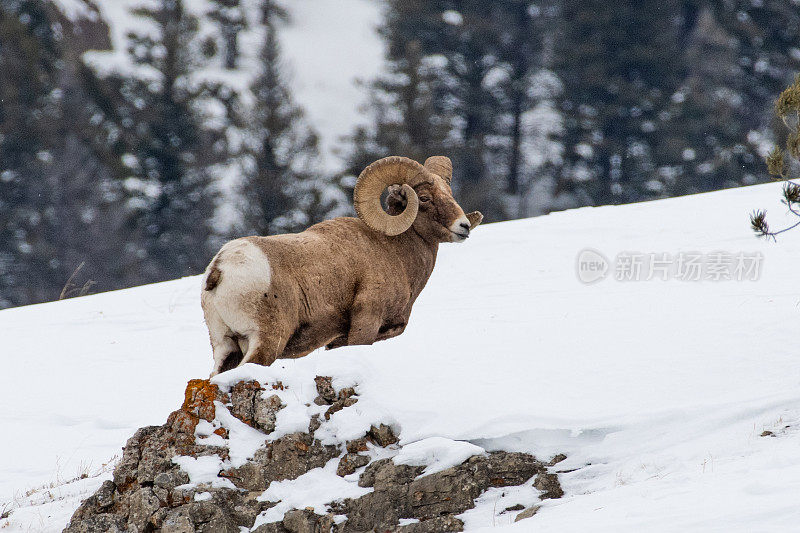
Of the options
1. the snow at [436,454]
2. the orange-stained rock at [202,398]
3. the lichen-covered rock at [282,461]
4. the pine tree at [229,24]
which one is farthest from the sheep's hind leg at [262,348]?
the pine tree at [229,24]

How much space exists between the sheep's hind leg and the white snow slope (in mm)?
221

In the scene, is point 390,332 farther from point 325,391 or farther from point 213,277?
point 213,277

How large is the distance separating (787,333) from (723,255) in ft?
16.3

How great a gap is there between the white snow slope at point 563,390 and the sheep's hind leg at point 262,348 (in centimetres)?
22

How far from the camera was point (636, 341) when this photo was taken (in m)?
7.54

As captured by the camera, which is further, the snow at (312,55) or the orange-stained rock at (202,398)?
the snow at (312,55)

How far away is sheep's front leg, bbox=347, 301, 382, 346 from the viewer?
6875 mm

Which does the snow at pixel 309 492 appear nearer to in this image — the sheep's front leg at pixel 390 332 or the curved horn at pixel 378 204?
the sheep's front leg at pixel 390 332

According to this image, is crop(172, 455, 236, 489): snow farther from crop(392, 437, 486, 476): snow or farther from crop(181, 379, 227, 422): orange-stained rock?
crop(392, 437, 486, 476): snow

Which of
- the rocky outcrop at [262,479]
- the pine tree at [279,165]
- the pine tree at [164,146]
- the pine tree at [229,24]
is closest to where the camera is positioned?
the rocky outcrop at [262,479]

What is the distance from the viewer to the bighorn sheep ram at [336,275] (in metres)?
6.29

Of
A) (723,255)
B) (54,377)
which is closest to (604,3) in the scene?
(723,255)

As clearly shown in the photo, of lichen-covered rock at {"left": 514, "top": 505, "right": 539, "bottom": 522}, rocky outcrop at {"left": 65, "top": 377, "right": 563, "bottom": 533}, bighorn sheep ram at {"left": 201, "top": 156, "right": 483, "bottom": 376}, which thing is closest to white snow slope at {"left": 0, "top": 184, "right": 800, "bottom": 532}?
A: lichen-covered rock at {"left": 514, "top": 505, "right": 539, "bottom": 522}

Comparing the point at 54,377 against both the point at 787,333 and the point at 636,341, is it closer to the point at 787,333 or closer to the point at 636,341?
the point at 636,341
